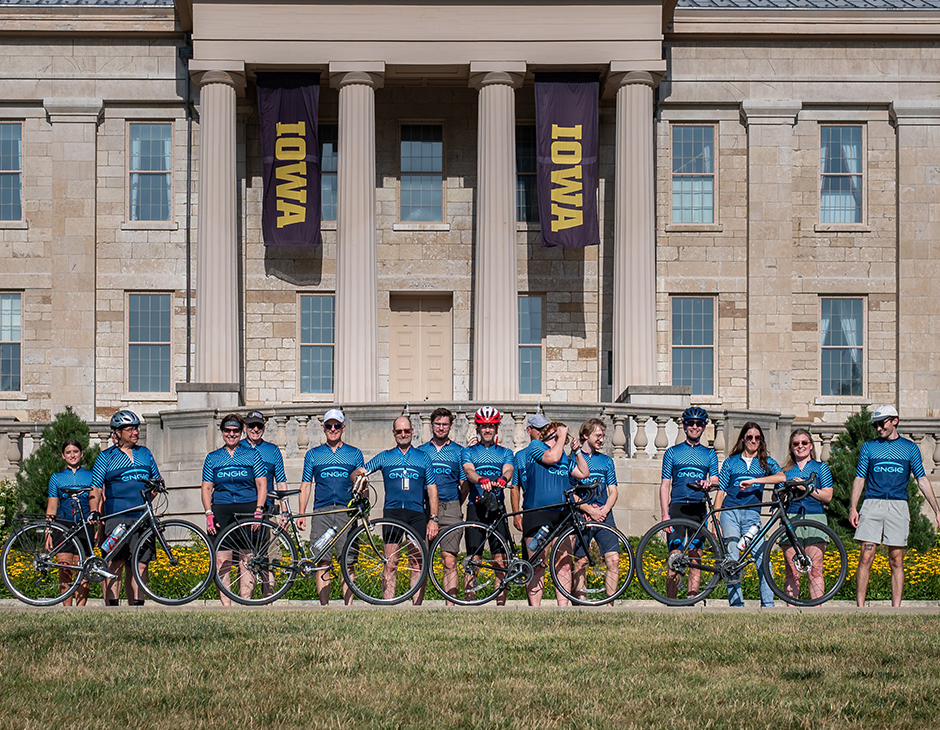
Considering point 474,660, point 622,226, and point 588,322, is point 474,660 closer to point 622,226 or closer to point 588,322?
point 622,226

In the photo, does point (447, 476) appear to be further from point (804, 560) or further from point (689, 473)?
point (804, 560)

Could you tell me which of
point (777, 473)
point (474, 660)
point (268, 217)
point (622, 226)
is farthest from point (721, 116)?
point (474, 660)

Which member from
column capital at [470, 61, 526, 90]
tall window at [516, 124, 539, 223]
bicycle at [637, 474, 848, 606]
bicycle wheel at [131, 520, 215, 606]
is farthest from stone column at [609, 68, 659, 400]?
bicycle at [637, 474, 848, 606]

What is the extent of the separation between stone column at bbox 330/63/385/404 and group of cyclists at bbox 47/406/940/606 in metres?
13.7

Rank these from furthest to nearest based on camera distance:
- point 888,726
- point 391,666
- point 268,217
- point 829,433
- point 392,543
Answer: point 268,217 < point 829,433 < point 392,543 < point 391,666 < point 888,726

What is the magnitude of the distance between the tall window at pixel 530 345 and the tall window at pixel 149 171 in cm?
862

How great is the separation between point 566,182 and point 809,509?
1596cm

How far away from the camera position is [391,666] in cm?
1059

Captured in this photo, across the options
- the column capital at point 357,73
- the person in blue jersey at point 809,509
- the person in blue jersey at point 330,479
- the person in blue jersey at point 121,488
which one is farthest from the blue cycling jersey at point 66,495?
the column capital at point 357,73

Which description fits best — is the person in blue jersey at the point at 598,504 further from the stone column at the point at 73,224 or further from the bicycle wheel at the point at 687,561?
the stone column at the point at 73,224

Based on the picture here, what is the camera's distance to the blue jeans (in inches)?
573

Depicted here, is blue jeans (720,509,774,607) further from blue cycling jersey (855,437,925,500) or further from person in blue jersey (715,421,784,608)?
blue cycling jersey (855,437,925,500)

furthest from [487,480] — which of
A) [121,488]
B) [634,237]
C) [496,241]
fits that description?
[634,237]

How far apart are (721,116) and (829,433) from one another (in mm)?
8598
